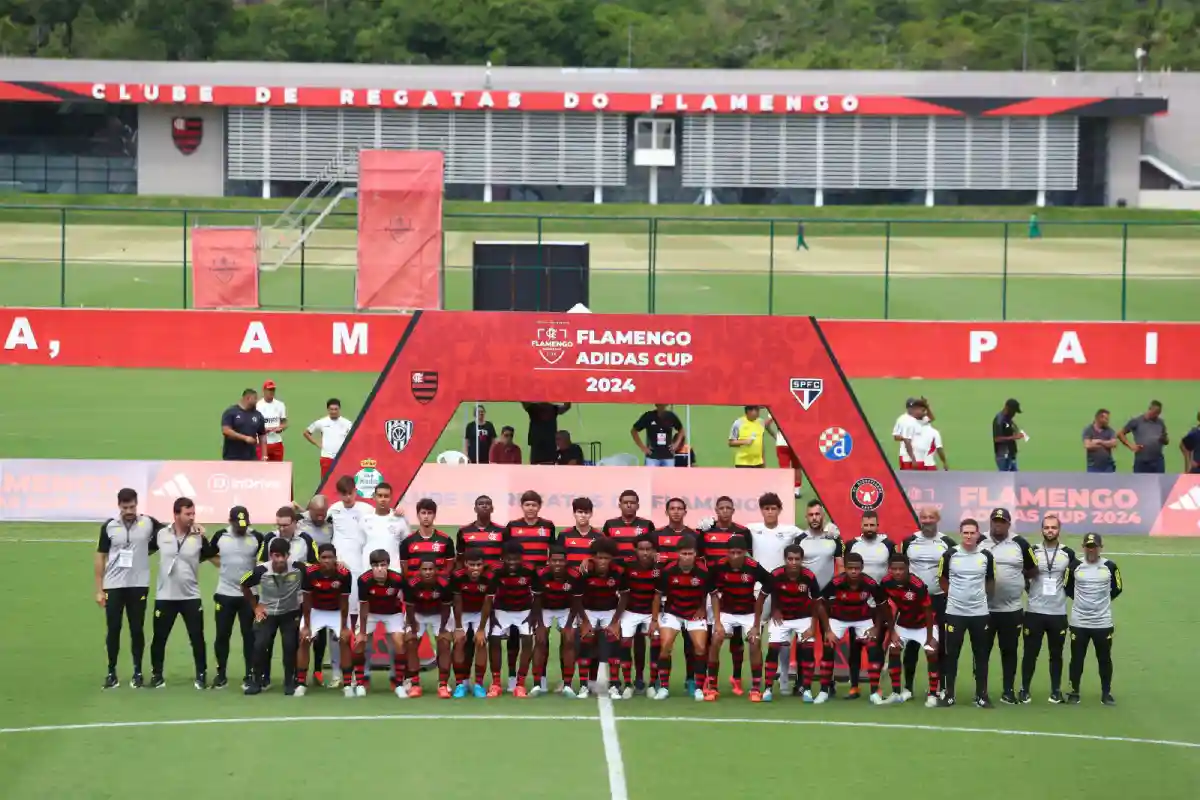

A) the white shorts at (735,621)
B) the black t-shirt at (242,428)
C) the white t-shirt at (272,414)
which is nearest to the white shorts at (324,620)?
the white shorts at (735,621)

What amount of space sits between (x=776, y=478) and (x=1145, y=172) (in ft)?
194

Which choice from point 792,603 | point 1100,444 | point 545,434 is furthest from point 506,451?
point 1100,444

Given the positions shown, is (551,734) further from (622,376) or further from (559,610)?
(622,376)

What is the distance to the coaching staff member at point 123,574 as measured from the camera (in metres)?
17.1

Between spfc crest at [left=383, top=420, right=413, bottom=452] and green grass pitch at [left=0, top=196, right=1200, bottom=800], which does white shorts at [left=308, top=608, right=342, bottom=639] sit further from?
spfc crest at [left=383, top=420, right=413, bottom=452]

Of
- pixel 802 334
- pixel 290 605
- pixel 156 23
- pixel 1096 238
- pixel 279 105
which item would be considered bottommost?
pixel 290 605

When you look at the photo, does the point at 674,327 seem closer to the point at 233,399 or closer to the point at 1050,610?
the point at 1050,610

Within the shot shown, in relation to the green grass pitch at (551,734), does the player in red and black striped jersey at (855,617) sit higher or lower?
higher

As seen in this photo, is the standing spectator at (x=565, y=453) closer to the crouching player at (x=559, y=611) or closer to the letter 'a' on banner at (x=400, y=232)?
the crouching player at (x=559, y=611)

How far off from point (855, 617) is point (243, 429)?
11.1 m

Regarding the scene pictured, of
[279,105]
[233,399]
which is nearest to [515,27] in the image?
[279,105]

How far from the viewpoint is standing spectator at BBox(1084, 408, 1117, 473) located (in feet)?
85.6

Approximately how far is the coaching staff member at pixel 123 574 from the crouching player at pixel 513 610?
3284 millimetres

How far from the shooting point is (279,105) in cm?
7269
